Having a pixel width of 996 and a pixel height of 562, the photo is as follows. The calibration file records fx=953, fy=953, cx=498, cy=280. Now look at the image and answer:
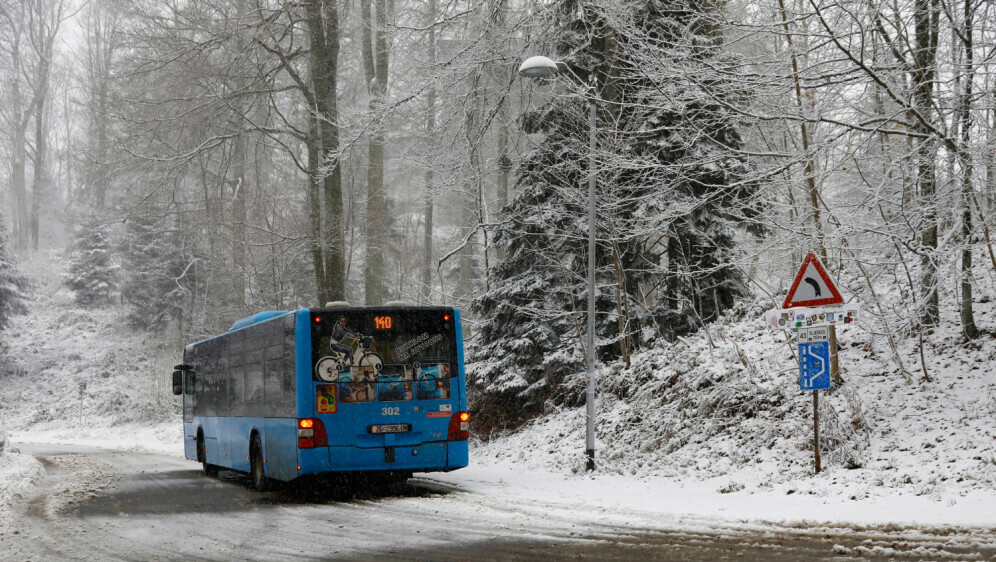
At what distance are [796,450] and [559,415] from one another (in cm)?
825

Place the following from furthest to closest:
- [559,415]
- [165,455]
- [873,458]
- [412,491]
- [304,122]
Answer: [165,455] < [304,122] < [559,415] < [412,491] < [873,458]

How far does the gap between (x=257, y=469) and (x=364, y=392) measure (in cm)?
355

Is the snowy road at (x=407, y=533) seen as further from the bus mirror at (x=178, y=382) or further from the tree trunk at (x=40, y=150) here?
the tree trunk at (x=40, y=150)

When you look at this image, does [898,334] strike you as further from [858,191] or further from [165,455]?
[165,455]

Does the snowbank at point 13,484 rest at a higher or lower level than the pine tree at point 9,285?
lower

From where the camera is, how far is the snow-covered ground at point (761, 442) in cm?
1131

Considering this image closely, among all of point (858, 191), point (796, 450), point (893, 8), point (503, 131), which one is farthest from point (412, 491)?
point (503, 131)

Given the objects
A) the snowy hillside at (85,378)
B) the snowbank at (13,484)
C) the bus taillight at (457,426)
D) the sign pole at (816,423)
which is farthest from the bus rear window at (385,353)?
the snowy hillside at (85,378)

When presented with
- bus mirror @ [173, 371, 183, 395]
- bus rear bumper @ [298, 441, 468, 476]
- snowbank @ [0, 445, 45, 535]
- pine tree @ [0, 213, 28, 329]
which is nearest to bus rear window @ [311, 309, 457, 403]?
bus rear bumper @ [298, 441, 468, 476]

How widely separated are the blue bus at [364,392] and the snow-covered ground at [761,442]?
165 centimetres

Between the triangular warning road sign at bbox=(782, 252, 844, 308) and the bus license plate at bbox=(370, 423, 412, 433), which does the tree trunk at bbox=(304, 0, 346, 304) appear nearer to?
the bus license plate at bbox=(370, 423, 412, 433)

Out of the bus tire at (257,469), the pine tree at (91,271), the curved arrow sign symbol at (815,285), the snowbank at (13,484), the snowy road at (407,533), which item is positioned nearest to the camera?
the snowy road at (407,533)

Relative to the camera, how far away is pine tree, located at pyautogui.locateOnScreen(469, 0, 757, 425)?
19906 mm

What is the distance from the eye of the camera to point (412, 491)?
15086 mm
